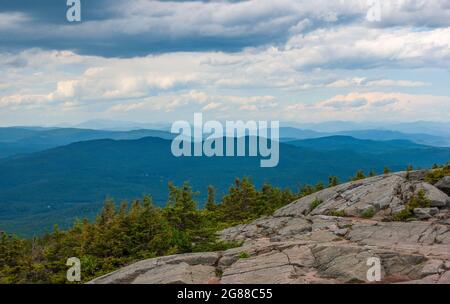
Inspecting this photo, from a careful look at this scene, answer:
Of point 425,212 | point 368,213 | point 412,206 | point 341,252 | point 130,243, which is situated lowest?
point 130,243

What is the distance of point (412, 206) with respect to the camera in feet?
102

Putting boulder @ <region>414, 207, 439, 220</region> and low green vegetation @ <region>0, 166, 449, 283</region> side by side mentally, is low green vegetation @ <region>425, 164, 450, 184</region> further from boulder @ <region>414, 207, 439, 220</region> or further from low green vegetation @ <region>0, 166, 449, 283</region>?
boulder @ <region>414, 207, 439, 220</region>

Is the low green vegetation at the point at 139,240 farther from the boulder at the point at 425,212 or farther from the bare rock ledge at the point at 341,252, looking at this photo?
the bare rock ledge at the point at 341,252

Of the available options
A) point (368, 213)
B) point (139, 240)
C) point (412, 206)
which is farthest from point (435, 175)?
point (139, 240)

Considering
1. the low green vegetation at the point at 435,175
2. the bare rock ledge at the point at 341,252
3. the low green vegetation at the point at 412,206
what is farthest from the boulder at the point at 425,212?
the low green vegetation at the point at 435,175

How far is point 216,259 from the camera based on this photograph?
25234mm

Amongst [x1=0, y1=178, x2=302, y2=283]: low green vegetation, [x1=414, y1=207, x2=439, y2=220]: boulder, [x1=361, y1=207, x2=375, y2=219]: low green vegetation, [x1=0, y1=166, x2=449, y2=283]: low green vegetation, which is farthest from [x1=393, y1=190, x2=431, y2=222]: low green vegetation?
[x1=0, y1=178, x2=302, y2=283]: low green vegetation

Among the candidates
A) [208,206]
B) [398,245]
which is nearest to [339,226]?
[398,245]

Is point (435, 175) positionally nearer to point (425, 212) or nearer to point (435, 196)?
point (435, 196)

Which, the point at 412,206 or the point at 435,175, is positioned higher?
the point at 435,175

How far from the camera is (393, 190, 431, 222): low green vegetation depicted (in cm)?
3030
